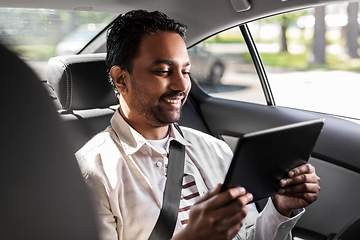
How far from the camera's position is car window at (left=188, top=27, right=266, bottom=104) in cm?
258

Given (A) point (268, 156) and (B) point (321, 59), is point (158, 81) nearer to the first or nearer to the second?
(A) point (268, 156)

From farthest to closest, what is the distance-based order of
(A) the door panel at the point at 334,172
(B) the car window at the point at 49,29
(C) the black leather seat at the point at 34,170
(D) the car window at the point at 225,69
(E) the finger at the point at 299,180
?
(D) the car window at the point at 225,69
(B) the car window at the point at 49,29
(A) the door panel at the point at 334,172
(E) the finger at the point at 299,180
(C) the black leather seat at the point at 34,170

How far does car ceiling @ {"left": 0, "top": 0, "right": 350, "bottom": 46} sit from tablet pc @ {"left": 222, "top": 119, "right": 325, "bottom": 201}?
0.91 m

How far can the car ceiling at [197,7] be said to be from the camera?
185 centimetres

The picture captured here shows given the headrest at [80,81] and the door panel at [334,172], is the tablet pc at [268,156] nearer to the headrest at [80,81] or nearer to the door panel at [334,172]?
the door panel at [334,172]

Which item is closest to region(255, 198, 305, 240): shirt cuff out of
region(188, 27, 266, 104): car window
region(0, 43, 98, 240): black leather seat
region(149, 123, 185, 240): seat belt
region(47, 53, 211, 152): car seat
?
region(149, 123, 185, 240): seat belt

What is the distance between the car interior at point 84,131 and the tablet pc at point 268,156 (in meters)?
0.47

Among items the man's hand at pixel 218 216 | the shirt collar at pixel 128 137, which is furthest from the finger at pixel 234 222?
the shirt collar at pixel 128 137

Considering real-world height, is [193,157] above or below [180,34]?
below

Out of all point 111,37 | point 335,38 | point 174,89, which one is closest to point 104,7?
point 111,37

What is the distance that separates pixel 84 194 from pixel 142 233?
0.79 meters

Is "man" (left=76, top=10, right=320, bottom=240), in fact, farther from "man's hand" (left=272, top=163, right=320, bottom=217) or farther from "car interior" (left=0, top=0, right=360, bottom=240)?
"car interior" (left=0, top=0, right=360, bottom=240)

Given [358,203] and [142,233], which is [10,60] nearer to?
[142,233]

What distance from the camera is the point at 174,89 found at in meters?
1.39
